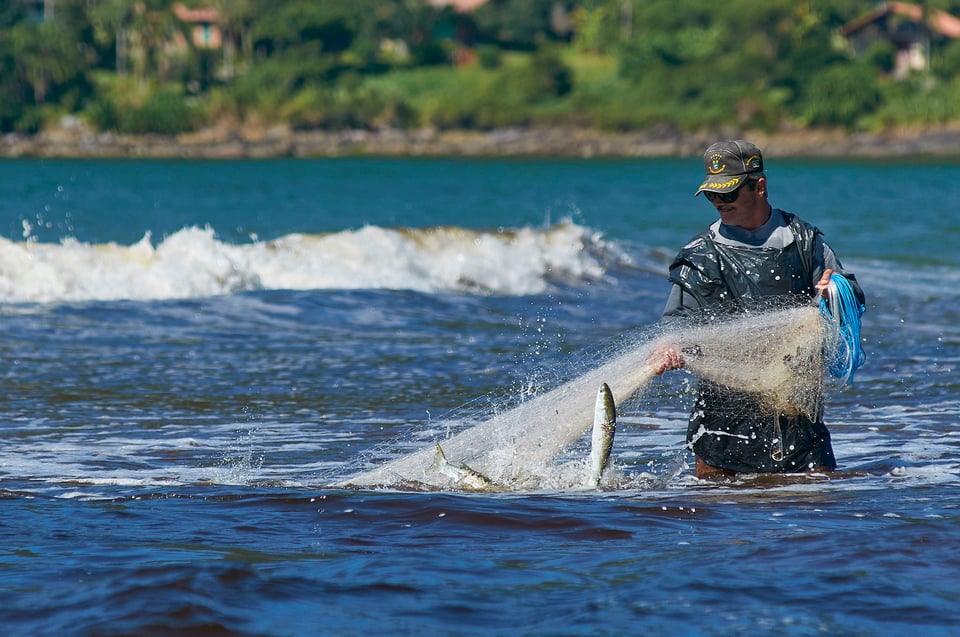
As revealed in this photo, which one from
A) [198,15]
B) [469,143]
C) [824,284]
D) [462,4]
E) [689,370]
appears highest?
[462,4]

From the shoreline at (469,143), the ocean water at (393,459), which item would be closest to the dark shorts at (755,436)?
the ocean water at (393,459)

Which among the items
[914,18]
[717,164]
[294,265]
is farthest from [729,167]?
[914,18]

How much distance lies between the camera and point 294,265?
18312 millimetres

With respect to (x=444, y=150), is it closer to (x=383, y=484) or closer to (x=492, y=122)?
(x=492, y=122)

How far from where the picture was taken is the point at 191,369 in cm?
1070

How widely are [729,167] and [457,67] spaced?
326 feet

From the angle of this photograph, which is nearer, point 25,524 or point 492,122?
point 25,524

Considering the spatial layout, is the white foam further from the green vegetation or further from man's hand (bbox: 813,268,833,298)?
the green vegetation

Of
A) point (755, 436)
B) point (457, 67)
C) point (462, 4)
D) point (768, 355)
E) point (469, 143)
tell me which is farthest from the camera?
point (462, 4)

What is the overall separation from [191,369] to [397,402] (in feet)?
6.71

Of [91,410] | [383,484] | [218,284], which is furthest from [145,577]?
[218,284]

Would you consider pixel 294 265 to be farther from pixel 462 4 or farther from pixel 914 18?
pixel 914 18

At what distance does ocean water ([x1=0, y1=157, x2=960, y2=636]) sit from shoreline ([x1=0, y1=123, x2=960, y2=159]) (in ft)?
242

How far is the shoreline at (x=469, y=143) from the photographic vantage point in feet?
296
